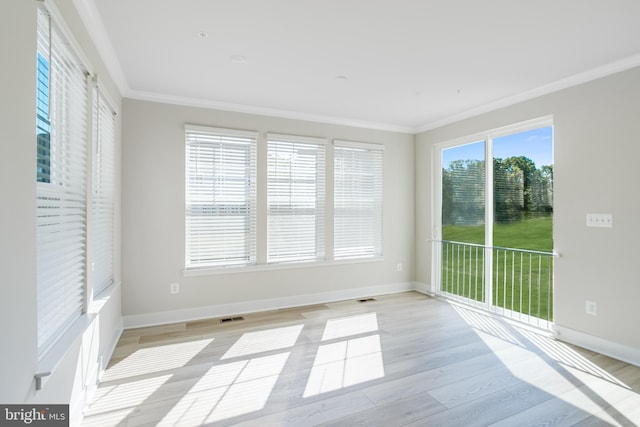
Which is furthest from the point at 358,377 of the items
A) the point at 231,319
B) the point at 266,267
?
the point at 266,267

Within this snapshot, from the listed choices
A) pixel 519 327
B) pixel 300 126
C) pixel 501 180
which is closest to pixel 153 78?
pixel 300 126

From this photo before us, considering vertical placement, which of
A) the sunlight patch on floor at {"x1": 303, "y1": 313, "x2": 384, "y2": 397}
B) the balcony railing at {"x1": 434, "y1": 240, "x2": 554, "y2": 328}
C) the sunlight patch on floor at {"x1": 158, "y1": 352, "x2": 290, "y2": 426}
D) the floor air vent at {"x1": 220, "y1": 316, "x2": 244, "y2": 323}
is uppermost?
the balcony railing at {"x1": 434, "y1": 240, "x2": 554, "y2": 328}

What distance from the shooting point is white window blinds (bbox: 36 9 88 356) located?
1.55 metres

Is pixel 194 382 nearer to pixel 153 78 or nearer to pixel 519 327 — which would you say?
pixel 153 78

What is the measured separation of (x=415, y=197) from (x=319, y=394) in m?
3.68

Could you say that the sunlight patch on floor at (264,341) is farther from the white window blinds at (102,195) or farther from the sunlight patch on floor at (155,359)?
the white window blinds at (102,195)

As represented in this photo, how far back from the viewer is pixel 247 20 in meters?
2.22

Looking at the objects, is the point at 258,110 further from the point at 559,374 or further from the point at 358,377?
the point at 559,374

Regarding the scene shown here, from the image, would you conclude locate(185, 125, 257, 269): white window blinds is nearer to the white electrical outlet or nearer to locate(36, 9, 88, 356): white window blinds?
locate(36, 9, 88, 356): white window blinds

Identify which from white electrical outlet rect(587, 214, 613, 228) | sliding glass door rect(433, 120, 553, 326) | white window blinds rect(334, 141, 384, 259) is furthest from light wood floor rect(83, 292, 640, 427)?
white window blinds rect(334, 141, 384, 259)

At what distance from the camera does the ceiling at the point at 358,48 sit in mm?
2094

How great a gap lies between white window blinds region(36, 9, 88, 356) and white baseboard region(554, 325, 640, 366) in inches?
165

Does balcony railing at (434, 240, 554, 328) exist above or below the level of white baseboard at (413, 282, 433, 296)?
above

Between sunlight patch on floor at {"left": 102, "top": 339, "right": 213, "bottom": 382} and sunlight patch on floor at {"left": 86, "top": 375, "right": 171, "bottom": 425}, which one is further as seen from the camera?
sunlight patch on floor at {"left": 102, "top": 339, "right": 213, "bottom": 382}
